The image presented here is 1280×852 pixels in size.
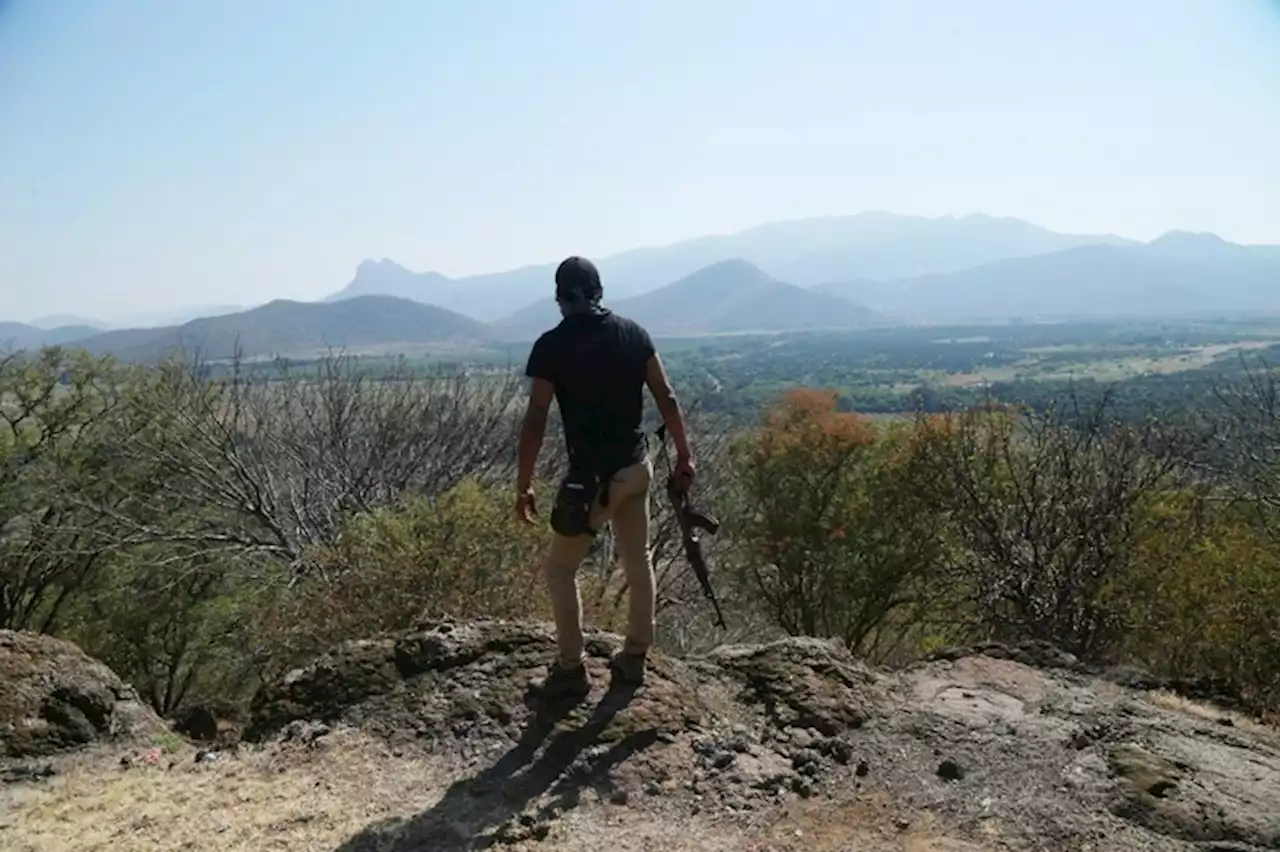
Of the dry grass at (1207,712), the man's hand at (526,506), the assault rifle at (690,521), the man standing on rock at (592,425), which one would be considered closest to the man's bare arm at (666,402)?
the man standing on rock at (592,425)

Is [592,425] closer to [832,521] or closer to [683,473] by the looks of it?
[683,473]

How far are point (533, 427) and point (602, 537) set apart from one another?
35.7ft

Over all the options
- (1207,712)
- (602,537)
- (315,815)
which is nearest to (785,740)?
(315,815)

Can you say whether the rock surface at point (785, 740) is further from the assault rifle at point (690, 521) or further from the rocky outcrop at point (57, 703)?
the rocky outcrop at point (57, 703)

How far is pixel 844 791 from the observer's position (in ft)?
15.0

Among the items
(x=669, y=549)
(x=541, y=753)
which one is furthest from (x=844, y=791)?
(x=669, y=549)

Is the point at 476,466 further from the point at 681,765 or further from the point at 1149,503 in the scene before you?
the point at 681,765

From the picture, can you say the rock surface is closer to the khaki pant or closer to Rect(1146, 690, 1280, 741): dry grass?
Rect(1146, 690, 1280, 741): dry grass

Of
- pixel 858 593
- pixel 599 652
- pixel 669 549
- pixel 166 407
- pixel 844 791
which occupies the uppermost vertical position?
pixel 166 407

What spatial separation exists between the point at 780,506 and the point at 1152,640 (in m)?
8.36

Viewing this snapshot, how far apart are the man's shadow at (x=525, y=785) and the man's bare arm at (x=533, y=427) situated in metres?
1.33

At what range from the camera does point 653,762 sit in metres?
4.70

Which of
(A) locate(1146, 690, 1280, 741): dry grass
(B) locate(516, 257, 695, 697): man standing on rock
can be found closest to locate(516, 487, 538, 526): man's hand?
(B) locate(516, 257, 695, 697): man standing on rock

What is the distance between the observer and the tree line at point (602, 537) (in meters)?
9.37
